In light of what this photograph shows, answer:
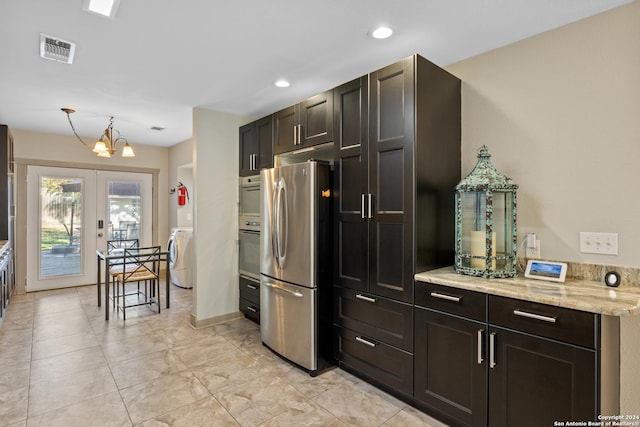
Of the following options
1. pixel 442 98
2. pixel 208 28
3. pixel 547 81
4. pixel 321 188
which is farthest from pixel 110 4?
pixel 547 81

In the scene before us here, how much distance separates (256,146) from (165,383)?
→ 2.47m

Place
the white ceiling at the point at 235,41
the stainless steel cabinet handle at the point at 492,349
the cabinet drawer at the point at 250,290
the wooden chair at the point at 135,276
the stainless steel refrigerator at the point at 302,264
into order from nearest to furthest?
the stainless steel cabinet handle at the point at 492,349 < the white ceiling at the point at 235,41 < the stainless steel refrigerator at the point at 302,264 < the cabinet drawer at the point at 250,290 < the wooden chair at the point at 135,276

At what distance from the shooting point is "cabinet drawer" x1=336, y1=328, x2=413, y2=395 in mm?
2309

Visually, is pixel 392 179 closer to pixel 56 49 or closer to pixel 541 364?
pixel 541 364

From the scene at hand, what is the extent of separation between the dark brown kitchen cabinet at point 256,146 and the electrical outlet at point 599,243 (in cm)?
272

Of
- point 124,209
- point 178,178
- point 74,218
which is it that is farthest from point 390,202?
point 74,218

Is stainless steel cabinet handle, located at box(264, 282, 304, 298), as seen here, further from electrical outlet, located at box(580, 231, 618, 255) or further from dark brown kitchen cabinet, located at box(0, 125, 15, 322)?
dark brown kitchen cabinet, located at box(0, 125, 15, 322)

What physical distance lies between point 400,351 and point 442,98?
182cm

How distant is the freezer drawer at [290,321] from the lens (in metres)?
2.77

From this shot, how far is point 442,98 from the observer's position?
2.46 meters

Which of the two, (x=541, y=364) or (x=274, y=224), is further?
(x=274, y=224)

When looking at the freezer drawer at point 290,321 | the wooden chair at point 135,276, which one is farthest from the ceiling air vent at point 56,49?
the freezer drawer at point 290,321

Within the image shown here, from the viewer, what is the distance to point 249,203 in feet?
13.1

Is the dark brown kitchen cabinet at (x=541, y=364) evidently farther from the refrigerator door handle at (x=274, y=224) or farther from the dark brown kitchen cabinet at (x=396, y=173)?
the refrigerator door handle at (x=274, y=224)
